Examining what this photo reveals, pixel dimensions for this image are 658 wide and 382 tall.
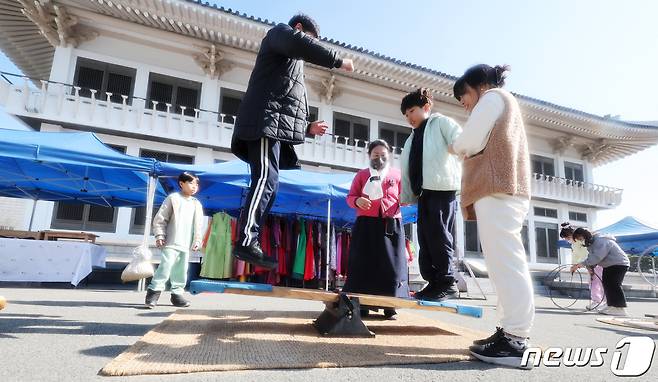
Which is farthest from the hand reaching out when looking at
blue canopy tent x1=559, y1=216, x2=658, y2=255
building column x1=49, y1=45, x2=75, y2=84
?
blue canopy tent x1=559, y1=216, x2=658, y2=255

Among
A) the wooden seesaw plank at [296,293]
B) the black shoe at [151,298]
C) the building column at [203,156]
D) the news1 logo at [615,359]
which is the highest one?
the building column at [203,156]

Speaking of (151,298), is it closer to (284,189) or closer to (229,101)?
(284,189)

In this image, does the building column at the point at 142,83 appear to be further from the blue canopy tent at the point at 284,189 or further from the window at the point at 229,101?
the blue canopy tent at the point at 284,189

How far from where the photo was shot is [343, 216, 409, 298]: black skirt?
281 centimetres

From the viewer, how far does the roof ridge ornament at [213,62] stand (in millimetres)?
11080

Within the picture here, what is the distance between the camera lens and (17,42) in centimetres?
1091

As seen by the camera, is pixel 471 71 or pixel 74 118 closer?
pixel 471 71

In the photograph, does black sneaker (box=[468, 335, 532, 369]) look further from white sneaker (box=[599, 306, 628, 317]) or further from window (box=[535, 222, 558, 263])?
window (box=[535, 222, 558, 263])

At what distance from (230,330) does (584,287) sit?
12.0 meters

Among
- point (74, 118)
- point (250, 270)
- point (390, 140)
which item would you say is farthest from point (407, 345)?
point (390, 140)

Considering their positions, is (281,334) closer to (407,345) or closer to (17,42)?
(407,345)

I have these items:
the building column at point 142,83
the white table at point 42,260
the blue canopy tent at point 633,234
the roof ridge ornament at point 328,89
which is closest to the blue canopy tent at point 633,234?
the blue canopy tent at point 633,234

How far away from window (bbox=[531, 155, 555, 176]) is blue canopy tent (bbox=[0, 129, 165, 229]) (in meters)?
16.1

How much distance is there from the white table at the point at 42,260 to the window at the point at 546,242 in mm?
16714
